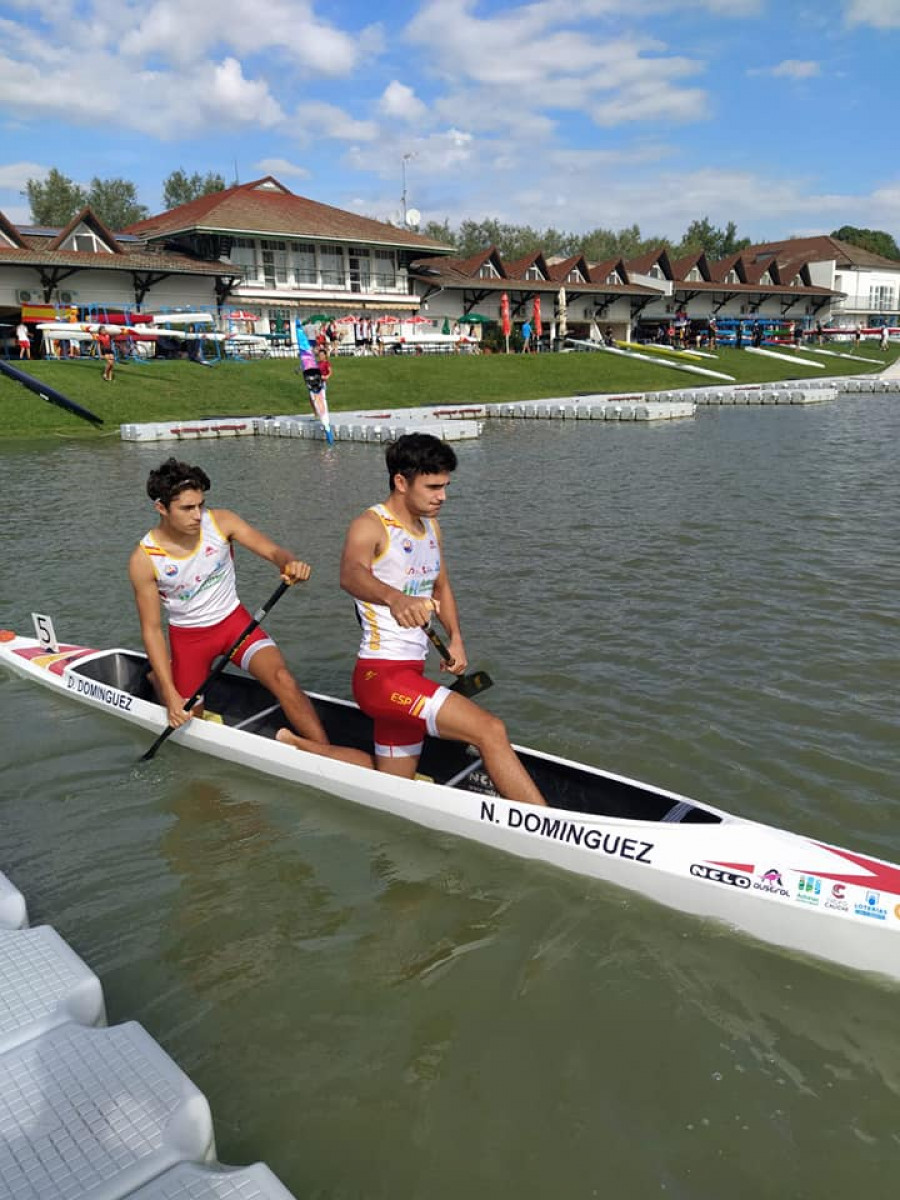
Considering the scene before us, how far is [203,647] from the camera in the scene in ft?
22.1

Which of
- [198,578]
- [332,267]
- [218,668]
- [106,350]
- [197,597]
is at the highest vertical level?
[332,267]

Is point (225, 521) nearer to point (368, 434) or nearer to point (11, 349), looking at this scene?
point (368, 434)

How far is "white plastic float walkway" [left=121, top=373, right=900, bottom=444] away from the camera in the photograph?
28141mm

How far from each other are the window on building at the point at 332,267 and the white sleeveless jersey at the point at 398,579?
5203 cm

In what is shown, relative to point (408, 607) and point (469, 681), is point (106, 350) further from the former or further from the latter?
point (408, 607)

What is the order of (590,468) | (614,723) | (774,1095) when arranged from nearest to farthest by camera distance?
(774,1095), (614,723), (590,468)

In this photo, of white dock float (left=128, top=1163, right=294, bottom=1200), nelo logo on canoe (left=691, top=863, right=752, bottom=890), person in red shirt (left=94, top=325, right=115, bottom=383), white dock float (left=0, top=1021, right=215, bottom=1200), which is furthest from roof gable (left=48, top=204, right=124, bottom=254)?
white dock float (left=128, top=1163, right=294, bottom=1200)

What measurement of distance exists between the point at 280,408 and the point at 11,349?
590 inches

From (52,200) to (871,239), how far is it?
12178 cm

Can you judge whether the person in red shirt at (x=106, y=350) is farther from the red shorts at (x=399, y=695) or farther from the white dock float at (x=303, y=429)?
the red shorts at (x=399, y=695)

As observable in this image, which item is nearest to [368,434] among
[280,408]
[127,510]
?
[280,408]

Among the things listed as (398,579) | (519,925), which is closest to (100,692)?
(398,579)

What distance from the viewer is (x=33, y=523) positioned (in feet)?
51.1

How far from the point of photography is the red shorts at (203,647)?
22.0ft
